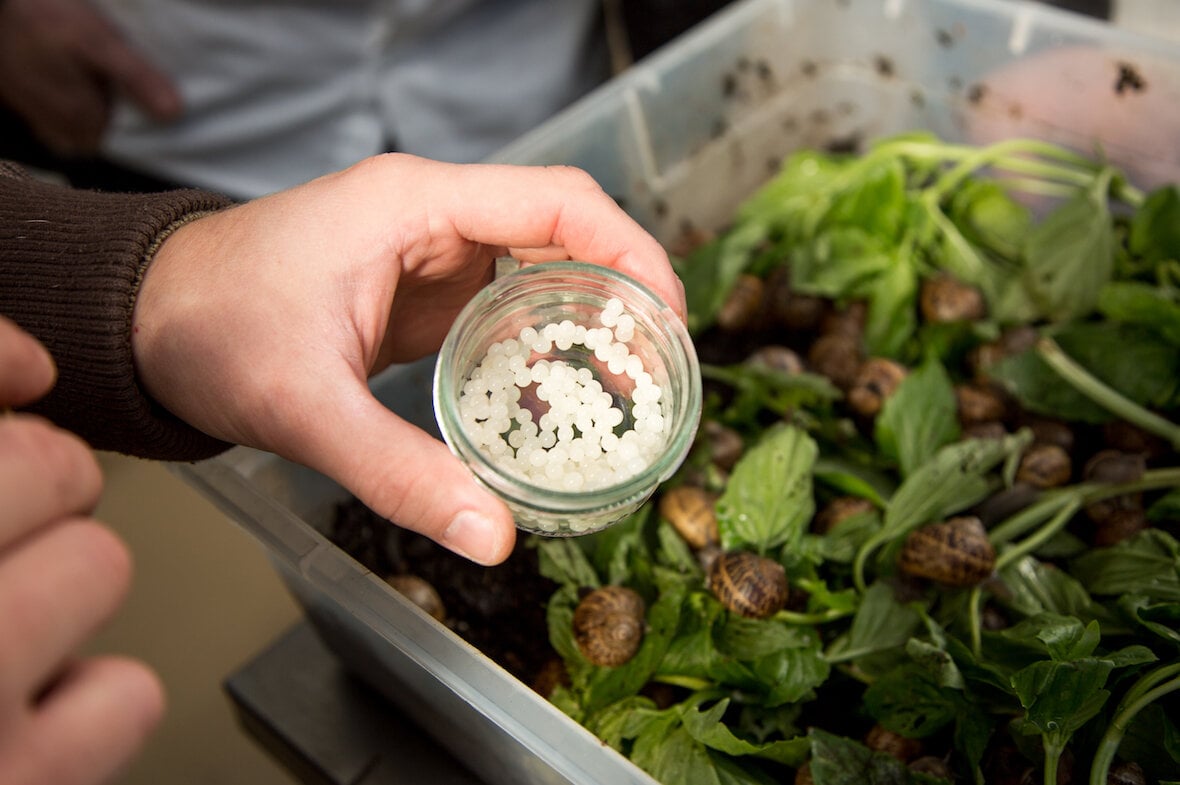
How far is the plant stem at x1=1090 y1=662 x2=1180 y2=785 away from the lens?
23.0 inches

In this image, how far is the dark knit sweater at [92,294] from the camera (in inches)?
23.6

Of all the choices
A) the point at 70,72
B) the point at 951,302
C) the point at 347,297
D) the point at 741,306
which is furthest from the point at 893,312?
the point at 70,72

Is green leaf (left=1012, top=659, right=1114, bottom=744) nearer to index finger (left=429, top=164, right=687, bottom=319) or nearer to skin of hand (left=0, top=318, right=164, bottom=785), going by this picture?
index finger (left=429, top=164, right=687, bottom=319)

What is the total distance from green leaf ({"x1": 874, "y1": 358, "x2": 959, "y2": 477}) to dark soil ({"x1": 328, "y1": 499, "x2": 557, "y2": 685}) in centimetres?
34

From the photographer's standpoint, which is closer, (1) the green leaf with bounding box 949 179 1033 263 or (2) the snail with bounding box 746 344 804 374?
(2) the snail with bounding box 746 344 804 374

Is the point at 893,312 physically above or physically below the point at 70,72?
below

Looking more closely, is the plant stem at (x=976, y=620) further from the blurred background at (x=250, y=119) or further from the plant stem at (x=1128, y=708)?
the blurred background at (x=250, y=119)

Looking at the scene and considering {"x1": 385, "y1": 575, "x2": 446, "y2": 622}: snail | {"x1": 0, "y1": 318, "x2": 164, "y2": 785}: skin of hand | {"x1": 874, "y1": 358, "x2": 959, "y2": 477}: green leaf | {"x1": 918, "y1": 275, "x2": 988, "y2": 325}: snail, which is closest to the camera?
{"x1": 0, "y1": 318, "x2": 164, "y2": 785}: skin of hand

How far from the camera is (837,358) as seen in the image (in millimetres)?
921

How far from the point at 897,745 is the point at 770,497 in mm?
206

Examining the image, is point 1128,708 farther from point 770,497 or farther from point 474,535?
point 474,535

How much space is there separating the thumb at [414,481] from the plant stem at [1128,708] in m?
0.42

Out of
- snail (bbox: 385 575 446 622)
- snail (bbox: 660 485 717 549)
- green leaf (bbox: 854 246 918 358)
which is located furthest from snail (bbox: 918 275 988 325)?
snail (bbox: 385 575 446 622)

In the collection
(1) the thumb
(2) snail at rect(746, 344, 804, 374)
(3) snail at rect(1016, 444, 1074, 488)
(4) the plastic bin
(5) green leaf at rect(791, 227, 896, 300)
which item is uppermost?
(1) the thumb
